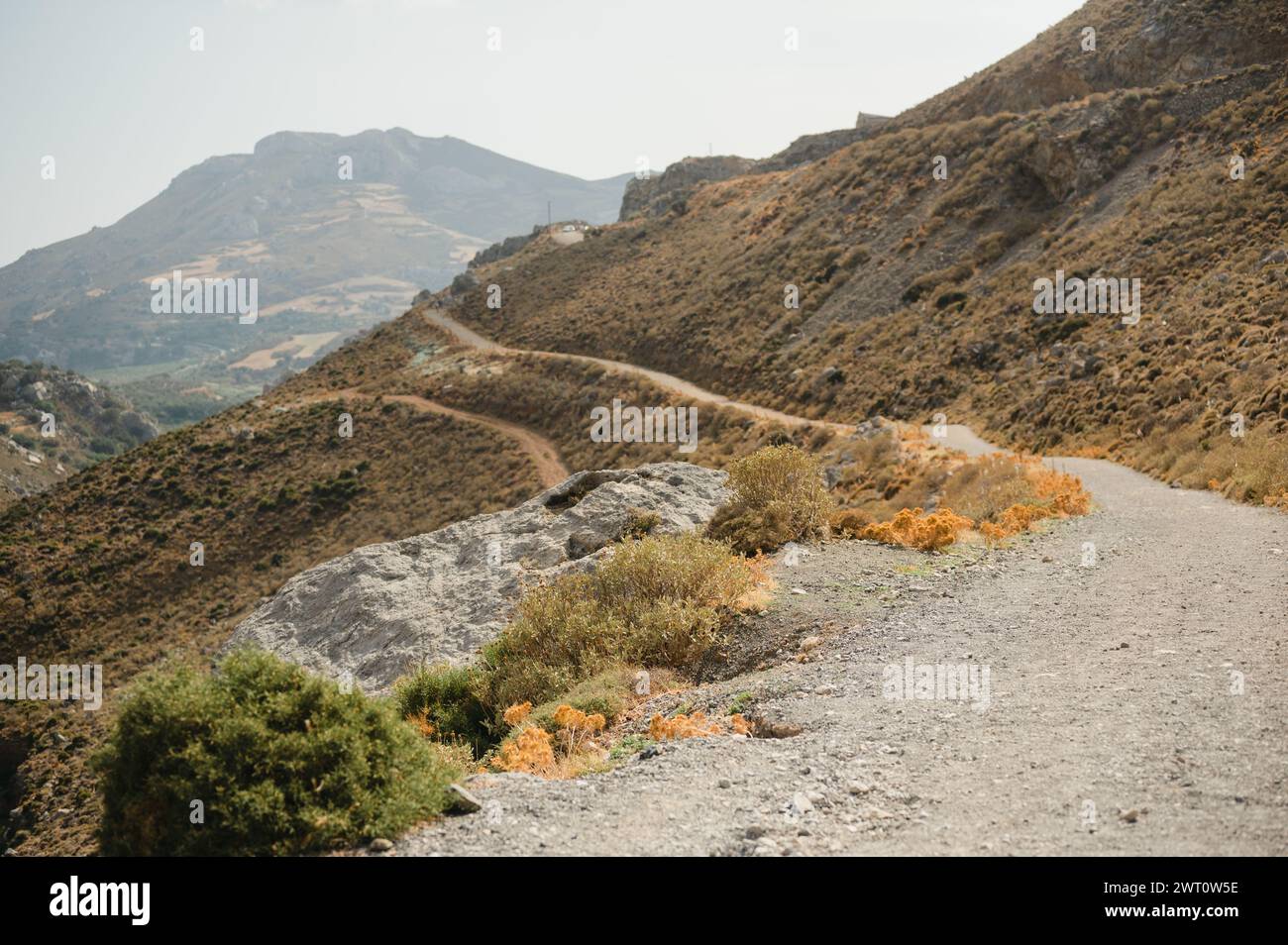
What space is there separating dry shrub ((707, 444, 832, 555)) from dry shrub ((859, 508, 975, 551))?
96cm

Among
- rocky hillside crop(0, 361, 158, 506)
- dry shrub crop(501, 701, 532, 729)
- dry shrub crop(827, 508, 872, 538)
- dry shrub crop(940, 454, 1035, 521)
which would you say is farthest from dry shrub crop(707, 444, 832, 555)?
rocky hillside crop(0, 361, 158, 506)

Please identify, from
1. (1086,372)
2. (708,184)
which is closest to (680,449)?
(1086,372)

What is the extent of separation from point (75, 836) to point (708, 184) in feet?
269

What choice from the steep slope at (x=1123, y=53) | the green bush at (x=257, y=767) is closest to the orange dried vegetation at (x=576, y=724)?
the green bush at (x=257, y=767)

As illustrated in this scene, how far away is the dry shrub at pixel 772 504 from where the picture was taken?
14.6 meters

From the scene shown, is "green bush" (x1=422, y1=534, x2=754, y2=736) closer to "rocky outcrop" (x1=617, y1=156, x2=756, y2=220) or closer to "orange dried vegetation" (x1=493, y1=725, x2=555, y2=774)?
"orange dried vegetation" (x1=493, y1=725, x2=555, y2=774)

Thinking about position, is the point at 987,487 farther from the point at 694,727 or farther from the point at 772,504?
the point at 694,727

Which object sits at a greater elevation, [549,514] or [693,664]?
[549,514]

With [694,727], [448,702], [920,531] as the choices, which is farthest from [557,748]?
[920,531]

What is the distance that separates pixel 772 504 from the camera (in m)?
14.8

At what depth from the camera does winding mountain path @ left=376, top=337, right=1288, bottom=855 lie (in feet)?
17.8

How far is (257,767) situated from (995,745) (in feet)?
17.6

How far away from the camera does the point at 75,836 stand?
2383 cm
